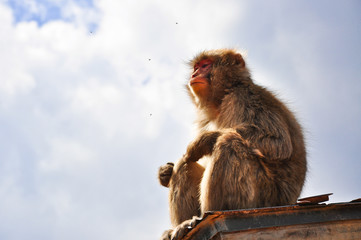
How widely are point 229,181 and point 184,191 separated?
759mm

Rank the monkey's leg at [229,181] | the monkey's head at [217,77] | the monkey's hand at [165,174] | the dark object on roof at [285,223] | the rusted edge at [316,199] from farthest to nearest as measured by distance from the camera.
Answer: the monkey's head at [217,77]
the monkey's hand at [165,174]
the monkey's leg at [229,181]
the rusted edge at [316,199]
the dark object on roof at [285,223]

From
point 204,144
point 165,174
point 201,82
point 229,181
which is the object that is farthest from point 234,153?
point 201,82

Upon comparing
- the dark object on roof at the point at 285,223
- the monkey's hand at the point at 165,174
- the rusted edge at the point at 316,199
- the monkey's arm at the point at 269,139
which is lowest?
the dark object on roof at the point at 285,223

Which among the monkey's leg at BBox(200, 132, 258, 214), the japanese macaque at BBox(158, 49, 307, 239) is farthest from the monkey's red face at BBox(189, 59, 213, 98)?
the monkey's leg at BBox(200, 132, 258, 214)

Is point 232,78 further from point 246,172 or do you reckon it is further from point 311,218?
point 311,218

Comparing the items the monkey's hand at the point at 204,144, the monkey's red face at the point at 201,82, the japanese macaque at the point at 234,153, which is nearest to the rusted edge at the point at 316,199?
the japanese macaque at the point at 234,153

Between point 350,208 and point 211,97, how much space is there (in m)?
1.87

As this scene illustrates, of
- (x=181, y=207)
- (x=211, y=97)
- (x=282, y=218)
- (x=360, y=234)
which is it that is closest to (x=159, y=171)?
(x=181, y=207)

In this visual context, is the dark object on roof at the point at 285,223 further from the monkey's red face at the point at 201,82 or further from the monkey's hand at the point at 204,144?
the monkey's red face at the point at 201,82

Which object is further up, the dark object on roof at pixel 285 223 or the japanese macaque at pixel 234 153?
the japanese macaque at pixel 234 153

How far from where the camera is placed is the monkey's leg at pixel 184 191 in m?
4.28

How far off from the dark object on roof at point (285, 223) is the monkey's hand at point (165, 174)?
109 centimetres

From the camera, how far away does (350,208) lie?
354cm

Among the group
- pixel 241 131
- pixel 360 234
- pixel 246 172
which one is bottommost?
pixel 360 234
